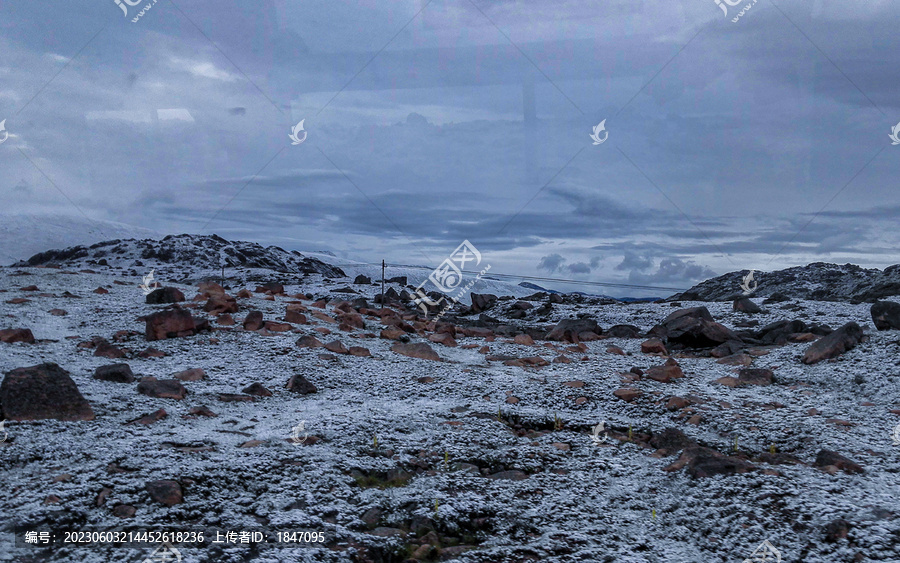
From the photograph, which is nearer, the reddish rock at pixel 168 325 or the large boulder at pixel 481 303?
the reddish rock at pixel 168 325

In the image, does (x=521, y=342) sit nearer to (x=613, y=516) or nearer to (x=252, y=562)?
(x=613, y=516)

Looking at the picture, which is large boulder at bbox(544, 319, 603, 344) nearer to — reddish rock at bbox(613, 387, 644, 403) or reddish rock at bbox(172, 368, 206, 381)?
reddish rock at bbox(613, 387, 644, 403)

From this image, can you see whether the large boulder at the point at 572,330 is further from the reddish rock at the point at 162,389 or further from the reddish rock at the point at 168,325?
the reddish rock at the point at 162,389

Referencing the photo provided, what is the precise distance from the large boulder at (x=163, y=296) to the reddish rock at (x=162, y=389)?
959 centimetres

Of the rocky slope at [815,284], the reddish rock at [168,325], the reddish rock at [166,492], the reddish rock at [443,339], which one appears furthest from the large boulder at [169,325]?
the rocky slope at [815,284]

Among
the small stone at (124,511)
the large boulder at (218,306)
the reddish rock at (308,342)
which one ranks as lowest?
the small stone at (124,511)

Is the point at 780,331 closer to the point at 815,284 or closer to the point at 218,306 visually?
the point at 218,306

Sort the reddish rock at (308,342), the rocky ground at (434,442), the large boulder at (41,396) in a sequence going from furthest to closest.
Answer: the reddish rock at (308,342) < the large boulder at (41,396) < the rocky ground at (434,442)

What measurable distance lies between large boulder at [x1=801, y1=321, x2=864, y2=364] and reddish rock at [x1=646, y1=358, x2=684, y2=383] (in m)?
3.45

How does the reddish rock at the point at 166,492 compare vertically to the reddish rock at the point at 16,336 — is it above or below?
below

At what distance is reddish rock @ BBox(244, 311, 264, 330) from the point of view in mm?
16984

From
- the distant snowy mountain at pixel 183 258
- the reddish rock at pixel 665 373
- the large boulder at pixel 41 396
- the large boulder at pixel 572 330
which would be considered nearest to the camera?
the large boulder at pixel 41 396

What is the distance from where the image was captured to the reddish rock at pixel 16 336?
13078 millimetres

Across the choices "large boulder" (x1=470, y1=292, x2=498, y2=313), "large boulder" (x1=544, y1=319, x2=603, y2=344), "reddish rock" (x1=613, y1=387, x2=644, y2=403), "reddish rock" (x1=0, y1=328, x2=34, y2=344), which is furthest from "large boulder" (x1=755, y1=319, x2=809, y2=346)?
"reddish rock" (x1=0, y1=328, x2=34, y2=344)
